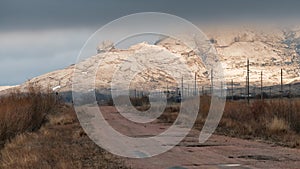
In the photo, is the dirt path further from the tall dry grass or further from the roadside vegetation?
the tall dry grass

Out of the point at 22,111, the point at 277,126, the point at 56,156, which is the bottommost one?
the point at 56,156

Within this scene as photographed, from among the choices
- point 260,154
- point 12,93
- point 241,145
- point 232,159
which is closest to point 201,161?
point 232,159

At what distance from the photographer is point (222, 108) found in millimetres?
39688

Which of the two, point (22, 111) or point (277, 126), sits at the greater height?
point (22, 111)

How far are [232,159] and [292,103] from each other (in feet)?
51.2

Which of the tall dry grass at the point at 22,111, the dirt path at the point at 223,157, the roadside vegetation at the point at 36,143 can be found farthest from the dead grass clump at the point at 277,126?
the tall dry grass at the point at 22,111

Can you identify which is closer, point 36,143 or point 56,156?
point 56,156

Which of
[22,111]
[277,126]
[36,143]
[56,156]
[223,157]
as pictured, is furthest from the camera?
[277,126]

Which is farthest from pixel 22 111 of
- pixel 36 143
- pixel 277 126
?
pixel 277 126

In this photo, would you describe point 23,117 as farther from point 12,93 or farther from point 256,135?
point 256,135

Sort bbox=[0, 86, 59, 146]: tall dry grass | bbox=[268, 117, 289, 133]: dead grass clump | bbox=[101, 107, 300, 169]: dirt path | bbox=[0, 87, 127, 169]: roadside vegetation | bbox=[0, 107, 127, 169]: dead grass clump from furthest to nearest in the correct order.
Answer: bbox=[268, 117, 289, 133]: dead grass clump
bbox=[0, 86, 59, 146]: tall dry grass
bbox=[0, 87, 127, 169]: roadside vegetation
bbox=[0, 107, 127, 169]: dead grass clump
bbox=[101, 107, 300, 169]: dirt path

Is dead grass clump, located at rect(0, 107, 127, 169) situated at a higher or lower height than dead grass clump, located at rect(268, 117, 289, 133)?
lower

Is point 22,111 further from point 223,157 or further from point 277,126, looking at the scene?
point 277,126

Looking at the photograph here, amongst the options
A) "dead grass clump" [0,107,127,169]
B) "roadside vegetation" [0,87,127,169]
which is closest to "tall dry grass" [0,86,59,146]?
"roadside vegetation" [0,87,127,169]
